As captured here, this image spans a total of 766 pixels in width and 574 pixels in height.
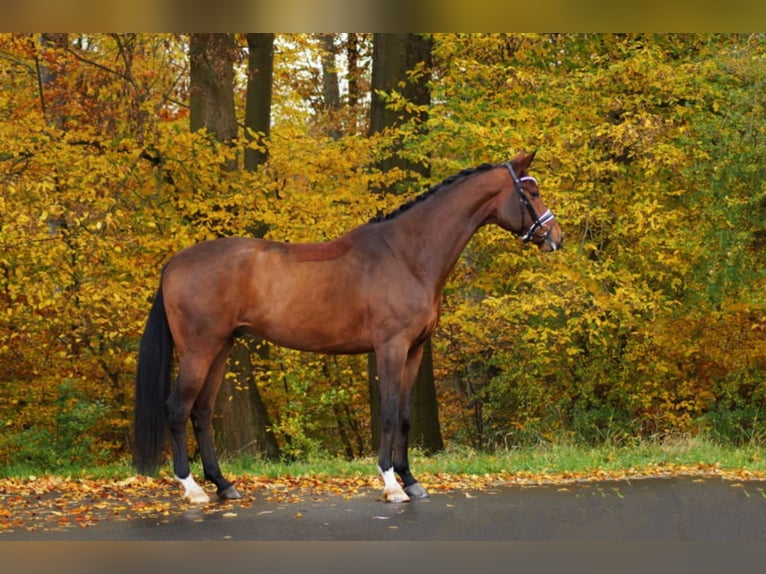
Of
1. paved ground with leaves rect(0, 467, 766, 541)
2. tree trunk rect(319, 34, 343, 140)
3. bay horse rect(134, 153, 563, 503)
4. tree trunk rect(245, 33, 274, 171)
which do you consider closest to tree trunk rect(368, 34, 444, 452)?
tree trunk rect(245, 33, 274, 171)

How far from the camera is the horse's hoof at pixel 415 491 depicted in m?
8.55

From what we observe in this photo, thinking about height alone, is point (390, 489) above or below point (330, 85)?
below

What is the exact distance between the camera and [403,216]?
8.81m

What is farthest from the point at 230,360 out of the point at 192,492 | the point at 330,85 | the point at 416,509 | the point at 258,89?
the point at 330,85

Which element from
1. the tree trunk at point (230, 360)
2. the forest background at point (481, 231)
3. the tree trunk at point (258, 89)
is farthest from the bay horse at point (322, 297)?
the tree trunk at point (258, 89)

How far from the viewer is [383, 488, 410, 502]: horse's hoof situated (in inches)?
330

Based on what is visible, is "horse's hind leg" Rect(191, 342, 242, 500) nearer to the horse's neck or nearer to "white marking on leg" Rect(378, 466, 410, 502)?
"white marking on leg" Rect(378, 466, 410, 502)

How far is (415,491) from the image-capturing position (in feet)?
28.2

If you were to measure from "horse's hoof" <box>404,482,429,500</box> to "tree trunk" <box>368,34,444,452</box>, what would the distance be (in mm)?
6503

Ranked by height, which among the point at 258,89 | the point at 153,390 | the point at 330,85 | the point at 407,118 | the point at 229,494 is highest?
the point at 330,85


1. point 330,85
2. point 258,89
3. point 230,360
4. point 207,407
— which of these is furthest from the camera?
point 330,85

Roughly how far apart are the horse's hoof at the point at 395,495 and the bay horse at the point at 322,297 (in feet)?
0.20

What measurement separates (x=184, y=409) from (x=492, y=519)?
260 centimetres

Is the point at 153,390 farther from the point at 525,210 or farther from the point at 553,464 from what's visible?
the point at 553,464
